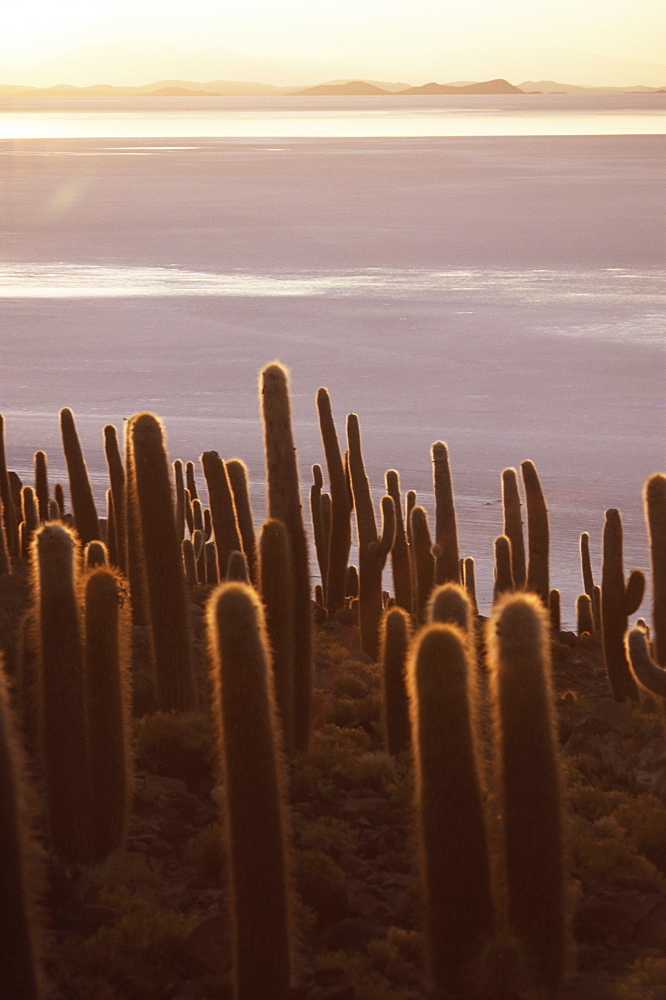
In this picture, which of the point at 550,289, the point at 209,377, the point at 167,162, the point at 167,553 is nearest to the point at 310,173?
the point at 167,162

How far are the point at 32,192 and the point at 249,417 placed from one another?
67438 mm

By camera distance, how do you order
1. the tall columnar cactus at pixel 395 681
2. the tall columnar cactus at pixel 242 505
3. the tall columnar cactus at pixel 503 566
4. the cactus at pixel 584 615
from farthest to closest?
1. the cactus at pixel 584 615
2. the tall columnar cactus at pixel 503 566
3. the tall columnar cactus at pixel 242 505
4. the tall columnar cactus at pixel 395 681

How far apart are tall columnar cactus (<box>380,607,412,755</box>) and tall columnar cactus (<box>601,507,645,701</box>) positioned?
273cm

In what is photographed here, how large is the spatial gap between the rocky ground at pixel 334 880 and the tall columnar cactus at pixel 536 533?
3288mm

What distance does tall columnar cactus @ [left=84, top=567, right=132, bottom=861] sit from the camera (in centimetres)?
644

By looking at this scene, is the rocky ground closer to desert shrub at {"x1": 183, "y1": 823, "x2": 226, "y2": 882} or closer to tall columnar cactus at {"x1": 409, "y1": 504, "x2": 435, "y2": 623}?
desert shrub at {"x1": 183, "y1": 823, "x2": 226, "y2": 882}

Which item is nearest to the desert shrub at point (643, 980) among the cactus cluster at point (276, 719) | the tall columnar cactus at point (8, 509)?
the cactus cluster at point (276, 719)

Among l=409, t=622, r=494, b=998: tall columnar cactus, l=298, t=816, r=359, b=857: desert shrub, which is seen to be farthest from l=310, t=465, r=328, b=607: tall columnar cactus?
l=409, t=622, r=494, b=998: tall columnar cactus

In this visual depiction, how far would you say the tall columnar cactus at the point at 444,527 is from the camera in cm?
1117

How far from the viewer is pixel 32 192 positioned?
290 ft

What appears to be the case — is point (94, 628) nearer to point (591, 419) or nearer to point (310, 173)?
point (591, 419)

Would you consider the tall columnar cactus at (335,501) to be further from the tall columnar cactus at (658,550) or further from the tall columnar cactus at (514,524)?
the tall columnar cactus at (658,550)

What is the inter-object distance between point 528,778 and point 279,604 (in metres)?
2.81

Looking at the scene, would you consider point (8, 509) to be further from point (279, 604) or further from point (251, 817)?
point (251, 817)
